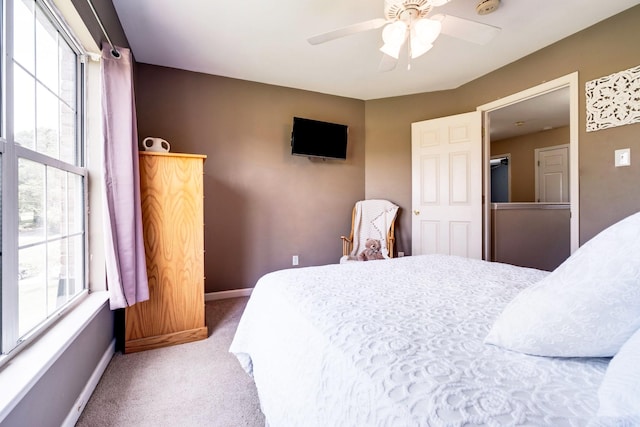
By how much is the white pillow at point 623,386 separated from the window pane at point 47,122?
6.70 ft

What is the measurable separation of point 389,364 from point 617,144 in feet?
8.82

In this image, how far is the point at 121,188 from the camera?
174cm

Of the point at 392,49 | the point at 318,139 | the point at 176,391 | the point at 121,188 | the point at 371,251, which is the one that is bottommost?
the point at 176,391

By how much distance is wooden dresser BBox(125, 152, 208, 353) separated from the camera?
1996 millimetres

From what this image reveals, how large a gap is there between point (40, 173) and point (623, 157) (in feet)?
11.9

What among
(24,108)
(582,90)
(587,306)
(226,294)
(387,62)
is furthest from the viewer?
(226,294)

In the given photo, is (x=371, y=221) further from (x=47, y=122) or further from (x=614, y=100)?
(x=47, y=122)

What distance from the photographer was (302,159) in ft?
11.2

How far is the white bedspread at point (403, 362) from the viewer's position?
0.48 m

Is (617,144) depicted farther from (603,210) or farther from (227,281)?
(227,281)

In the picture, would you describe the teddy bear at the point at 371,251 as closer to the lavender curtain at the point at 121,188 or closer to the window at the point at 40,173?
the lavender curtain at the point at 121,188

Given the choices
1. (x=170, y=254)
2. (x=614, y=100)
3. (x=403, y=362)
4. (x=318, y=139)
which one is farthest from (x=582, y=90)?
(x=170, y=254)

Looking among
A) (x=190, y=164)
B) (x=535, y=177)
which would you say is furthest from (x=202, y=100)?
(x=535, y=177)

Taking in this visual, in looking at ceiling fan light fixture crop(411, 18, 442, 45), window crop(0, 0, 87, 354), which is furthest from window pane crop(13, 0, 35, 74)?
ceiling fan light fixture crop(411, 18, 442, 45)
